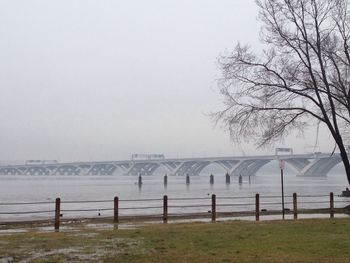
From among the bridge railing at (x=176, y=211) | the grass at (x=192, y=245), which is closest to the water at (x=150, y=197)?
the bridge railing at (x=176, y=211)

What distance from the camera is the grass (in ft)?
33.1

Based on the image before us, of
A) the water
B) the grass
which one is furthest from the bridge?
the grass

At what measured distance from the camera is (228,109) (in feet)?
81.0

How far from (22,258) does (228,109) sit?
15953mm

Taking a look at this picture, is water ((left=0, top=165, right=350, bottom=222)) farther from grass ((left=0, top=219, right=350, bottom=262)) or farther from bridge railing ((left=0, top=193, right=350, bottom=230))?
grass ((left=0, top=219, right=350, bottom=262))

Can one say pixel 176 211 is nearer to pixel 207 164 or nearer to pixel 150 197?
pixel 150 197

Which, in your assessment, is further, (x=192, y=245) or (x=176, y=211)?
(x=176, y=211)

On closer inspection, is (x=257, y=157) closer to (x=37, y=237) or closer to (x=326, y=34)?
(x=326, y=34)

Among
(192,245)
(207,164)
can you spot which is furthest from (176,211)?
(207,164)

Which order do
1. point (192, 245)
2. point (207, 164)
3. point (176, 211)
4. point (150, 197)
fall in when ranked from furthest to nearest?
1. point (207, 164)
2. point (150, 197)
3. point (176, 211)
4. point (192, 245)

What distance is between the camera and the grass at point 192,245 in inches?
397

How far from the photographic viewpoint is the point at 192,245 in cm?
1195

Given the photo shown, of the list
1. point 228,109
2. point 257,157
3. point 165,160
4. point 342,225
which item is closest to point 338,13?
point 228,109

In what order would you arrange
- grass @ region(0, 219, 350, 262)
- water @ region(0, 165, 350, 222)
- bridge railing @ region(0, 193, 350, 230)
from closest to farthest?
1. grass @ region(0, 219, 350, 262)
2. bridge railing @ region(0, 193, 350, 230)
3. water @ region(0, 165, 350, 222)
